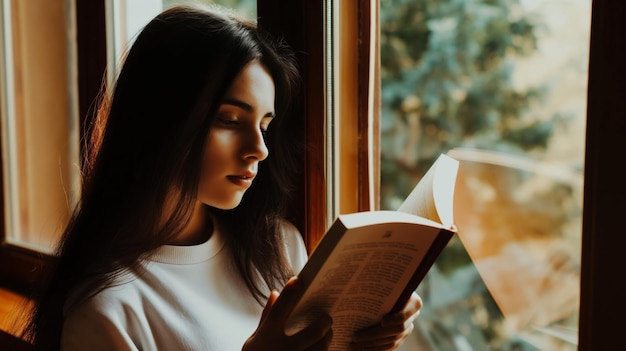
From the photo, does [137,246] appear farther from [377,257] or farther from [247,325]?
[377,257]

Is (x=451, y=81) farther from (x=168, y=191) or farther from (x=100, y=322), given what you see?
(x=100, y=322)

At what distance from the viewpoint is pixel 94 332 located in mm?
857

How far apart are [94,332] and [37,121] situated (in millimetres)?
1312

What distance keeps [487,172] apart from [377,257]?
35 cm

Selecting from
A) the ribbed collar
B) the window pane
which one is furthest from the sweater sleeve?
the window pane

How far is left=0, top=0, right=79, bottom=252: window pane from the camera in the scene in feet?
6.18

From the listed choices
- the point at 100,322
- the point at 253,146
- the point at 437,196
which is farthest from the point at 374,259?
the point at 100,322

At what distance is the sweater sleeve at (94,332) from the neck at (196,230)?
0.19 metres

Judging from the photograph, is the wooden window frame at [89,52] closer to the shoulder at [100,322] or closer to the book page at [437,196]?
the shoulder at [100,322]

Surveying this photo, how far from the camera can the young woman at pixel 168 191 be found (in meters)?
0.90

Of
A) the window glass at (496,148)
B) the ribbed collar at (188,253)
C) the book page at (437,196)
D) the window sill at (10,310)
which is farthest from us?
the window sill at (10,310)

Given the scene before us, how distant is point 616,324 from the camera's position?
2.43ft

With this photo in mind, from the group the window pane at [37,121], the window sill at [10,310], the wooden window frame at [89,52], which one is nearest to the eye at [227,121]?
the wooden window frame at [89,52]

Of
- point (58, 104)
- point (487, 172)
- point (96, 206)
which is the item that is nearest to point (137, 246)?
point (96, 206)
